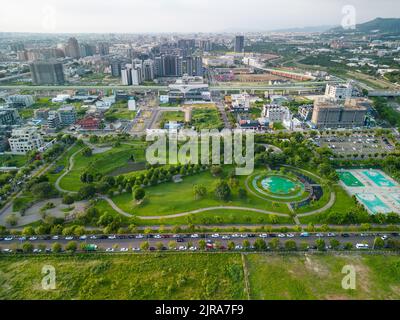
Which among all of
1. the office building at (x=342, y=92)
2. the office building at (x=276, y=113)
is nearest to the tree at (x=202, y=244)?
the office building at (x=276, y=113)

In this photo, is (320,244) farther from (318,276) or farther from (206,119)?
(206,119)

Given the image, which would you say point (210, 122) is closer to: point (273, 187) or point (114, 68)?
point (273, 187)

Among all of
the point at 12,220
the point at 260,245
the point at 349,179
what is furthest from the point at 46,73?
the point at 349,179

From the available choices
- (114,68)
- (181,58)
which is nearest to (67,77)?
(114,68)

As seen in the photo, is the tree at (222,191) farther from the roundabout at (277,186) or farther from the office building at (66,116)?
the office building at (66,116)

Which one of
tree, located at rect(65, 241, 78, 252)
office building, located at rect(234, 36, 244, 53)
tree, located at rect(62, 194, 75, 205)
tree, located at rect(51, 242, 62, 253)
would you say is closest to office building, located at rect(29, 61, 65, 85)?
tree, located at rect(62, 194, 75, 205)

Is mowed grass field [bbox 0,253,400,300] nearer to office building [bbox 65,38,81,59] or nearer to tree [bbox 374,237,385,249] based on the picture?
tree [bbox 374,237,385,249]
